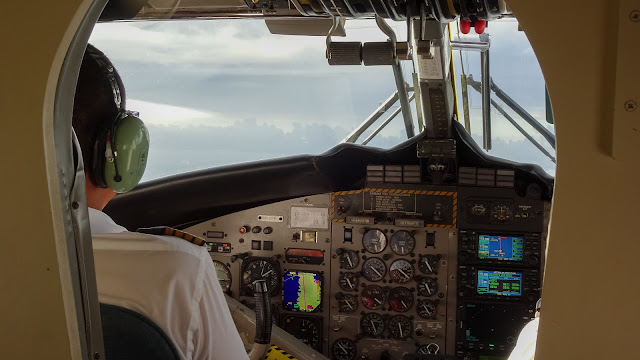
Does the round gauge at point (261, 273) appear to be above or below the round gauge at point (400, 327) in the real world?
above

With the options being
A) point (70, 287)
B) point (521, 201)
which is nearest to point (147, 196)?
point (521, 201)

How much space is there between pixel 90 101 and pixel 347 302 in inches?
130

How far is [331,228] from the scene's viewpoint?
15.9 ft

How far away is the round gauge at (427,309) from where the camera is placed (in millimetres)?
4777

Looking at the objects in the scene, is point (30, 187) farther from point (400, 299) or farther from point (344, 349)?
point (344, 349)

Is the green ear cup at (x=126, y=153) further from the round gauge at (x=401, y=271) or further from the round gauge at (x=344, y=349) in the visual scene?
the round gauge at (x=344, y=349)

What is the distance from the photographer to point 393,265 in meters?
4.79

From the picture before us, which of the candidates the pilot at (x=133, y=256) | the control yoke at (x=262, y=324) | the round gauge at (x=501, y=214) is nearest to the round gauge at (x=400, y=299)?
the round gauge at (x=501, y=214)

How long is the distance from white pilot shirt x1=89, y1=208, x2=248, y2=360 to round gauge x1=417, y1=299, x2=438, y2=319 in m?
3.18

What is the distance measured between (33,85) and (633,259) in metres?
0.95

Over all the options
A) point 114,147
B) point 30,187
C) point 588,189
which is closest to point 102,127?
point 114,147

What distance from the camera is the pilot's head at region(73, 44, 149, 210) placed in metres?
1.82

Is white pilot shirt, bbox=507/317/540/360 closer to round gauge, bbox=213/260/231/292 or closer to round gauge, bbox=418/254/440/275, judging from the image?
round gauge, bbox=418/254/440/275

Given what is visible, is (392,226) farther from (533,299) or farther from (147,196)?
(147,196)
